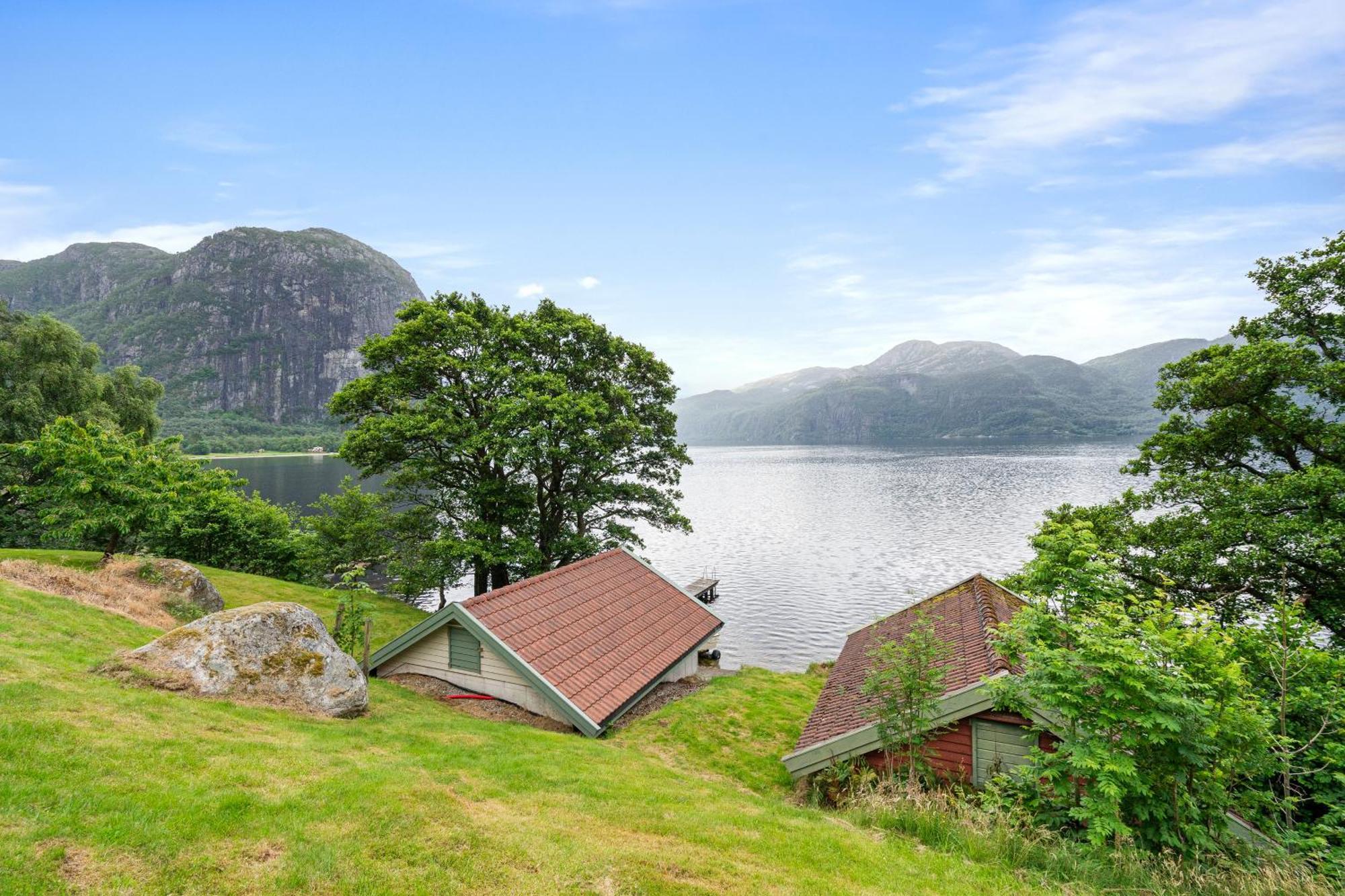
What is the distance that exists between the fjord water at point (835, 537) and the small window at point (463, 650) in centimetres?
1943

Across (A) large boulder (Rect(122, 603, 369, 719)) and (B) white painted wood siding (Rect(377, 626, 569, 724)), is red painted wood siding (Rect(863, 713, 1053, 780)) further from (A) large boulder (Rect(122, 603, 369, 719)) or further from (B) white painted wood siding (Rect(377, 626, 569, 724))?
(A) large boulder (Rect(122, 603, 369, 719))

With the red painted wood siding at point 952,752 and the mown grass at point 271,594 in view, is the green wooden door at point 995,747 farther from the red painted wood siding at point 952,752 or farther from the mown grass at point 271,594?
the mown grass at point 271,594

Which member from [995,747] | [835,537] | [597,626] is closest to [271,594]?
[597,626]

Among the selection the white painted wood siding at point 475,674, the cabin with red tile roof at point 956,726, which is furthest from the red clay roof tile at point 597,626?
the cabin with red tile roof at point 956,726

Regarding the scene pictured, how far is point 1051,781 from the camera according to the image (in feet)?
28.5

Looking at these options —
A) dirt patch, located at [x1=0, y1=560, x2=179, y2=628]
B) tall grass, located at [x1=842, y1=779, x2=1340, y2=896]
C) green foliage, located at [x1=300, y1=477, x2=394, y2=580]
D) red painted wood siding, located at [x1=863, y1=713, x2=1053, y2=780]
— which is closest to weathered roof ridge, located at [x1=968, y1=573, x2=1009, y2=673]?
red painted wood siding, located at [x1=863, y1=713, x2=1053, y2=780]

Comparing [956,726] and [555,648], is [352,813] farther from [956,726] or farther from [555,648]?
[956,726]

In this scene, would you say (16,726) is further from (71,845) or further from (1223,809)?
(1223,809)

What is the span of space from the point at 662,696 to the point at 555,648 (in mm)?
5182

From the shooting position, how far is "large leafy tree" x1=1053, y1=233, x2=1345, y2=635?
53.5ft

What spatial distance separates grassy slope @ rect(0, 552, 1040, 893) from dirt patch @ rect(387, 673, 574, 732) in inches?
93.8

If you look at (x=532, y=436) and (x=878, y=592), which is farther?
(x=878, y=592)

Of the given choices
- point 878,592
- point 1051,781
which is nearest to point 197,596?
point 1051,781

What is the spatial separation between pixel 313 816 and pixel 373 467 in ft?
76.2
